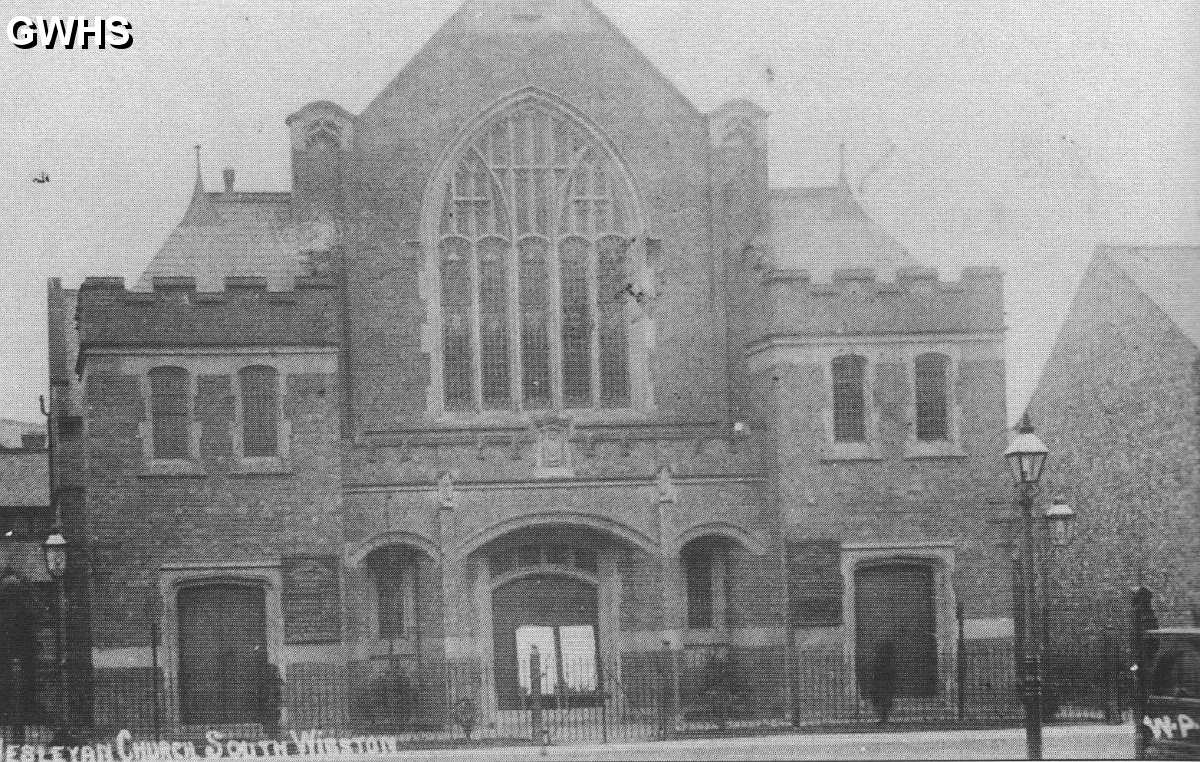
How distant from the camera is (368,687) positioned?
1216 inches

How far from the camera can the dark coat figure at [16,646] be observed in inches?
1412

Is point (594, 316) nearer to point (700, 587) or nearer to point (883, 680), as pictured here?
point (700, 587)

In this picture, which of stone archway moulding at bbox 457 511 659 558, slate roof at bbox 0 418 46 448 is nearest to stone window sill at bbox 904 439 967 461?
stone archway moulding at bbox 457 511 659 558

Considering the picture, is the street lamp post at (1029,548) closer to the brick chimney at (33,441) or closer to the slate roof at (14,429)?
the brick chimney at (33,441)

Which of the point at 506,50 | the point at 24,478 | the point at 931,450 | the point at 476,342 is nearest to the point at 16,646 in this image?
the point at 24,478

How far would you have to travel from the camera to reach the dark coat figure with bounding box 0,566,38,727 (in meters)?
35.9

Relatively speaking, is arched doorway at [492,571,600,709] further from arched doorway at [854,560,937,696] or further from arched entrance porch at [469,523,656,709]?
arched doorway at [854,560,937,696]

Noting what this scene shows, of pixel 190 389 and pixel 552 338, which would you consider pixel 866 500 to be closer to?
pixel 552 338

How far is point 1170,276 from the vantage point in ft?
117

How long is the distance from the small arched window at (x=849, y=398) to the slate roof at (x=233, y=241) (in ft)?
32.3

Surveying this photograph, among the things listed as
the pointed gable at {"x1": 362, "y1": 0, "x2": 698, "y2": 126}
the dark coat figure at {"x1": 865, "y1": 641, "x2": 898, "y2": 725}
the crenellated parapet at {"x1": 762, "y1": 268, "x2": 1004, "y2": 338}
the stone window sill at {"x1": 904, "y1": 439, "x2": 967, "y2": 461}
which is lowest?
the dark coat figure at {"x1": 865, "y1": 641, "x2": 898, "y2": 725}

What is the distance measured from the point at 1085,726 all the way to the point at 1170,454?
8404mm

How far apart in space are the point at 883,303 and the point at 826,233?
4.61 metres

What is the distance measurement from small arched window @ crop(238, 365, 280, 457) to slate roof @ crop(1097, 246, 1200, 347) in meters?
16.5
